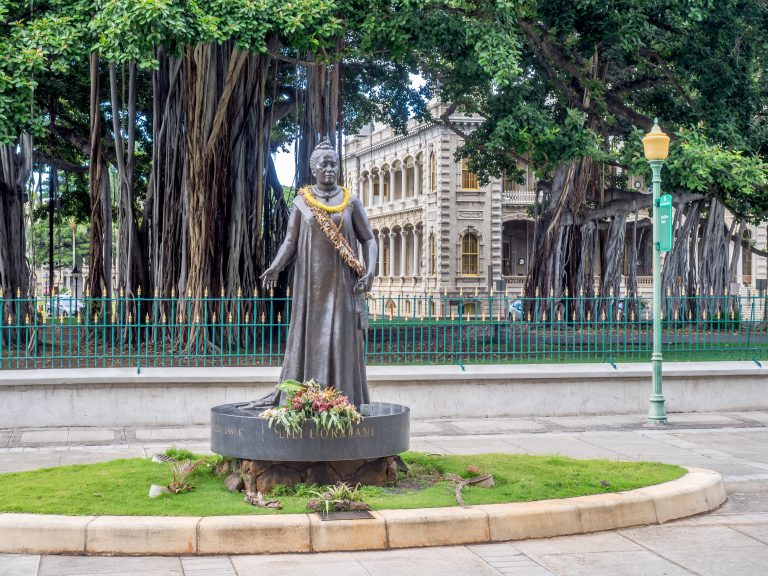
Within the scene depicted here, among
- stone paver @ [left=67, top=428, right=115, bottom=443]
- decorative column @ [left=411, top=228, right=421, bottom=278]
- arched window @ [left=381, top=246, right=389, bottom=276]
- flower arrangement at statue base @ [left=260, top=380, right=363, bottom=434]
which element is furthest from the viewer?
arched window @ [left=381, top=246, right=389, bottom=276]

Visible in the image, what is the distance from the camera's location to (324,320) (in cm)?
873

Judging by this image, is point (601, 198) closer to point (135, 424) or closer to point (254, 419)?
point (135, 424)

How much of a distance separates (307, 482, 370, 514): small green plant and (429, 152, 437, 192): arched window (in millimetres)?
45160

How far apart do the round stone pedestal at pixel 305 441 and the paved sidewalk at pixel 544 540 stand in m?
1.11

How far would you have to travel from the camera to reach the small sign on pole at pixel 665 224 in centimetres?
1484

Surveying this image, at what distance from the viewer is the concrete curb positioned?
7129 mm

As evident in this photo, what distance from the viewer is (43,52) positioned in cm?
1442

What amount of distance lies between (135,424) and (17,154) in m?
8.68

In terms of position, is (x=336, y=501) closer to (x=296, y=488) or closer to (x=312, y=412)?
(x=296, y=488)

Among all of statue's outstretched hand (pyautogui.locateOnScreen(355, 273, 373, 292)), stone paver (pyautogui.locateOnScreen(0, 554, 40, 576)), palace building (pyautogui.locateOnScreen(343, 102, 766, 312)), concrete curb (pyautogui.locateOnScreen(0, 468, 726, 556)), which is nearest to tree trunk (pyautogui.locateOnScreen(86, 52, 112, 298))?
statue's outstretched hand (pyautogui.locateOnScreen(355, 273, 373, 292))

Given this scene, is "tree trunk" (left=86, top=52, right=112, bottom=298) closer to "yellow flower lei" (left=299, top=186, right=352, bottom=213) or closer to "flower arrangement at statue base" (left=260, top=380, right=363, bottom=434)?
"yellow flower lei" (left=299, top=186, right=352, bottom=213)

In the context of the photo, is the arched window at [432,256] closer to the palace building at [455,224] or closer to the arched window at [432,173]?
the palace building at [455,224]

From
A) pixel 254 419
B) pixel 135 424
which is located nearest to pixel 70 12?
pixel 135 424

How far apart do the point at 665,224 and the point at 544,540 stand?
8.29m
